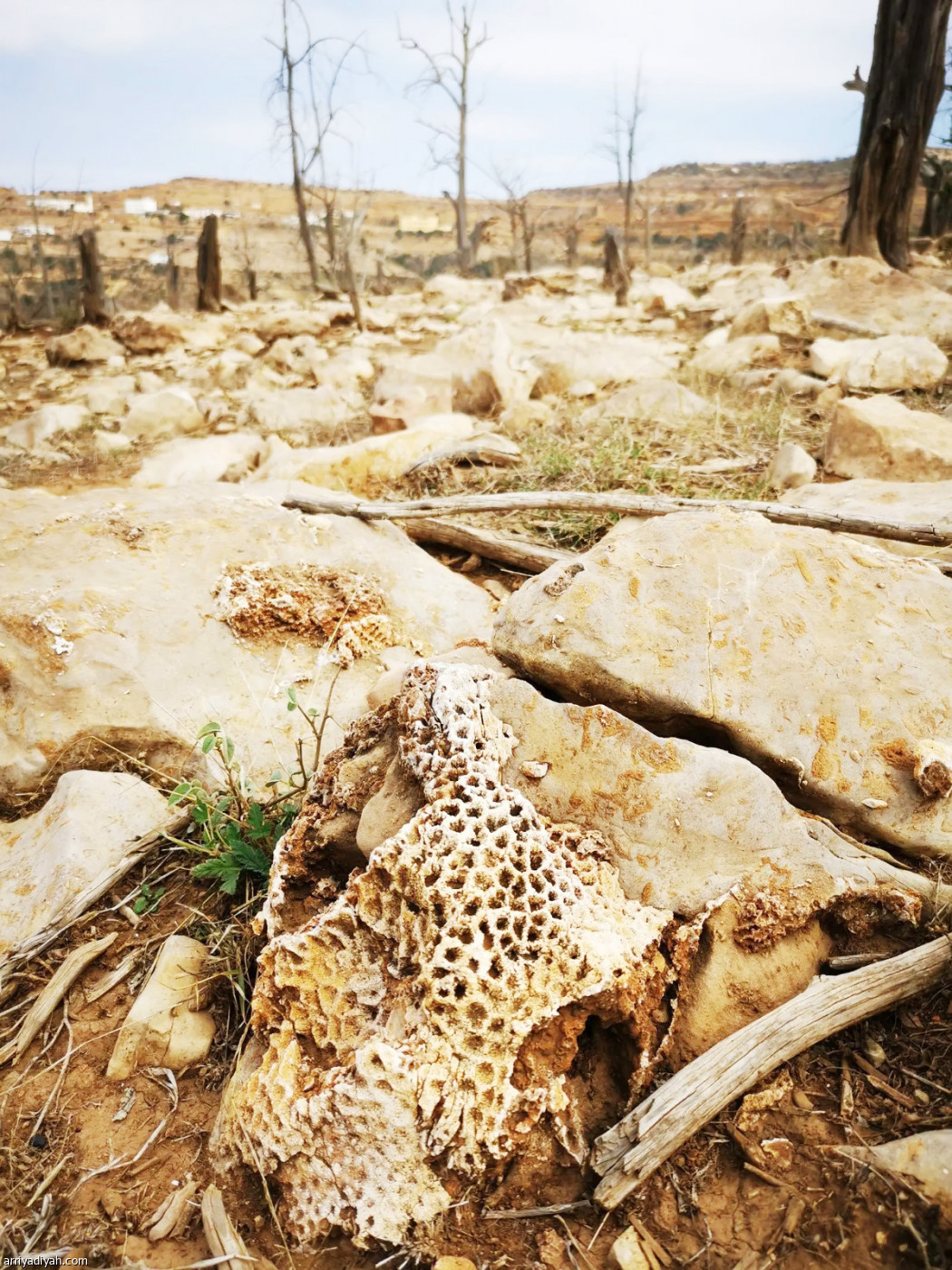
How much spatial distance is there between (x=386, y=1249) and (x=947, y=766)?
1429mm

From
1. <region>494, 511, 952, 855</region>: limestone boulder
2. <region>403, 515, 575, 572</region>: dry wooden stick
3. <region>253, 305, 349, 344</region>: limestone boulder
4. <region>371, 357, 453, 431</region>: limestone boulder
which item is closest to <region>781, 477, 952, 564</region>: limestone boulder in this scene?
<region>494, 511, 952, 855</region>: limestone boulder

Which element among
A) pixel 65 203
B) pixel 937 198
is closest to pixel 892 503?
pixel 937 198

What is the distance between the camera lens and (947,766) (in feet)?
5.43

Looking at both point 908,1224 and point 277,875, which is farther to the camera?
point 277,875

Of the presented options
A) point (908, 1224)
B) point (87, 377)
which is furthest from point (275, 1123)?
point (87, 377)

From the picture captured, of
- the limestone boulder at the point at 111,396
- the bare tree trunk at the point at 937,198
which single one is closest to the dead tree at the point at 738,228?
the bare tree trunk at the point at 937,198

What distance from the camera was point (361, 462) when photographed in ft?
15.1

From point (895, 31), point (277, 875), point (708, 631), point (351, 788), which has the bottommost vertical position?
point (277, 875)

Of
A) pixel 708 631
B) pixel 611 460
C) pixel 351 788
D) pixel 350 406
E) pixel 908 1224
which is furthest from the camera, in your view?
pixel 350 406

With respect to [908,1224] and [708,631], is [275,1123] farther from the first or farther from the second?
[708,631]

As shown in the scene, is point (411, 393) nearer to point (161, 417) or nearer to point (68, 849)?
point (161, 417)

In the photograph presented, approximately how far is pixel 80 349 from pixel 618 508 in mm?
9759

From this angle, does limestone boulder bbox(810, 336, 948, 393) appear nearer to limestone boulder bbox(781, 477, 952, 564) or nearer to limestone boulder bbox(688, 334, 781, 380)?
limestone boulder bbox(688, 334, 781, 380)

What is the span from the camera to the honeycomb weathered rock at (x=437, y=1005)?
4.29ft
